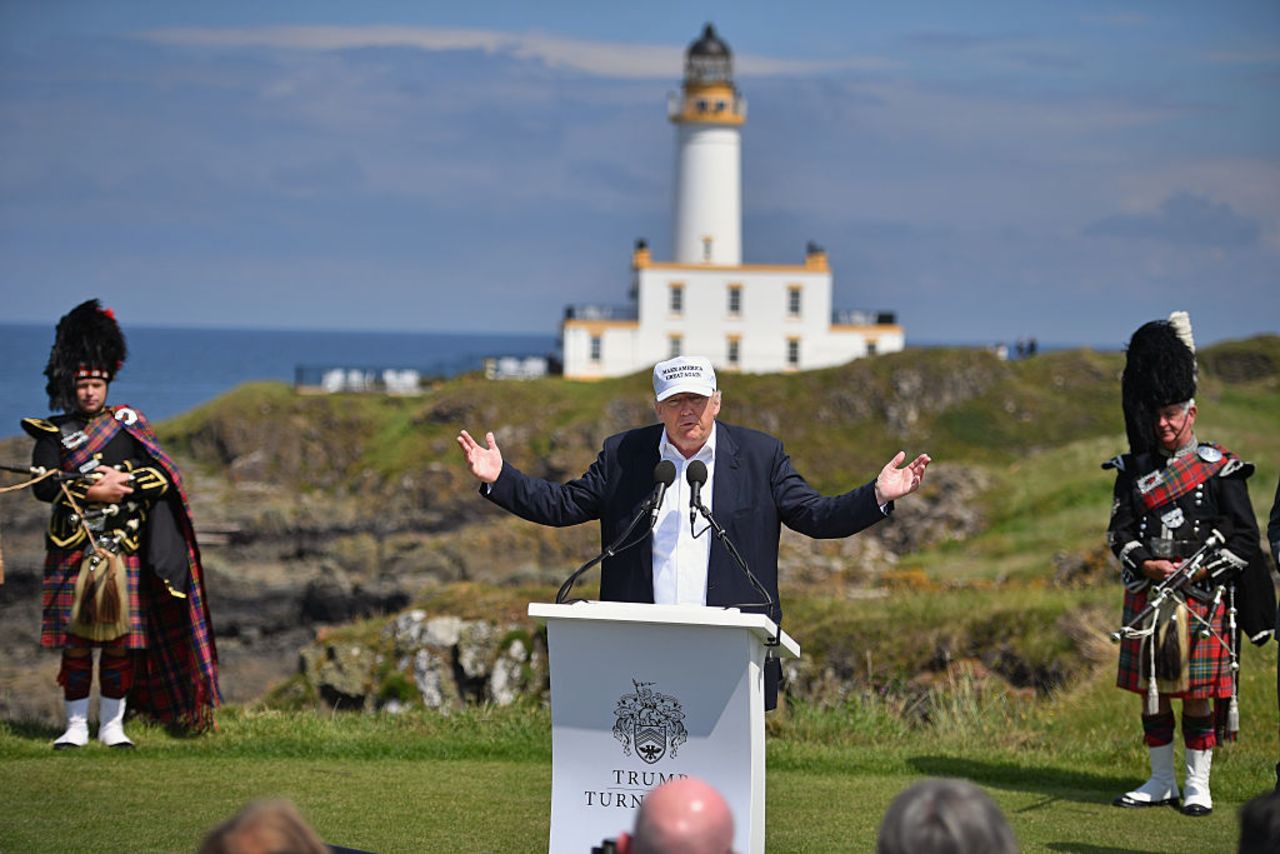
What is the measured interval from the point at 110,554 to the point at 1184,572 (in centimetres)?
575

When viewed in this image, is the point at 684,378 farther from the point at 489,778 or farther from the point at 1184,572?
the point at 1184,572

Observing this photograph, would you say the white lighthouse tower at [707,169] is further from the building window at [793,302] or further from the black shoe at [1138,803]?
the black shoe at [1138,803]

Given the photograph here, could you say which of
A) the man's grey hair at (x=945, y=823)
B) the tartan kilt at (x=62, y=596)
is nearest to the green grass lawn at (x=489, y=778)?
the tartan kilt at (x=62, y=596)

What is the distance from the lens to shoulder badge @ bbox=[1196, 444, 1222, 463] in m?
8.27

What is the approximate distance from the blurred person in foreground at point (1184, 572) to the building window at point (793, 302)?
5984 centimetres

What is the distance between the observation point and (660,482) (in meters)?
6.19

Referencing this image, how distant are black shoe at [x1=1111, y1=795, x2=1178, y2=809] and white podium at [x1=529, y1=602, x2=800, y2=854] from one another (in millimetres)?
3263

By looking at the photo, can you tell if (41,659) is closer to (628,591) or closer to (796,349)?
(628,591)

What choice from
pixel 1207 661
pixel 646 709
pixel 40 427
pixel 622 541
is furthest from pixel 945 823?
pixel 40 427

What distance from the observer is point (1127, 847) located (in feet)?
24.3

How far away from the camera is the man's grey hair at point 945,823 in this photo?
334 centimetres

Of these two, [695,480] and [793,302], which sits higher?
[793,302]

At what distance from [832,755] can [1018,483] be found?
34.9 m

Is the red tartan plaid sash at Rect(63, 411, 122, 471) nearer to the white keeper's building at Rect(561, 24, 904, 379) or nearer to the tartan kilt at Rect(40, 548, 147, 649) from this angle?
the tartan kilt at Rect(40, 548, 147, 649)
